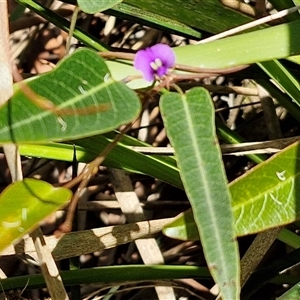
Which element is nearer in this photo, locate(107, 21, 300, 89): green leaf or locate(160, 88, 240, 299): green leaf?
locate(160, 88, 240, 299): green leaf

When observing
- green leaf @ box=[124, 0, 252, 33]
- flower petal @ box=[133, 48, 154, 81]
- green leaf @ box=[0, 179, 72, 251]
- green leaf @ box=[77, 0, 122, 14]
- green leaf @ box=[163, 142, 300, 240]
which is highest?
green leaf @ box=[77, 0, 122, 14]

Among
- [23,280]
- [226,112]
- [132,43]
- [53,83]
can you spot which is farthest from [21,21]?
[53,83]

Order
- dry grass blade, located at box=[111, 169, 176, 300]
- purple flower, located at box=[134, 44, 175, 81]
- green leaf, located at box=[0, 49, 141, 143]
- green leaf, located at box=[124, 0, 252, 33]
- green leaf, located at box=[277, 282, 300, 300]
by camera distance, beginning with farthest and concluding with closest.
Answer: dry grass blade, located at box=[111, 169, 176, 300] < green leaf, located at box=[124, 0, 252, 33] < green leaf, located at box=[277, 282, 300, 300] < purple flower, located at box=[134, 44, 175, 81] < green leaf, located at box=[0, 49, 141, 143]

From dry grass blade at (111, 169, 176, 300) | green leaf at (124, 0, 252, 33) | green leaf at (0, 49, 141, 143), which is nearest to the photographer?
green leaf at (0, 49, 141, 143)

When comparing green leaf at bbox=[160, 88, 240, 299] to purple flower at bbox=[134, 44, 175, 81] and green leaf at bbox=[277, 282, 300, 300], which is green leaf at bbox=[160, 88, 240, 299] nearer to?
purple flower at bbox=[134, 44, 175, 81]

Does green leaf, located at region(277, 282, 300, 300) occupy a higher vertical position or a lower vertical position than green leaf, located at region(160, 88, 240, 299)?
lower

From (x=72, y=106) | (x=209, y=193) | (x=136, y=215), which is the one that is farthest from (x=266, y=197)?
(x=136, y=215)

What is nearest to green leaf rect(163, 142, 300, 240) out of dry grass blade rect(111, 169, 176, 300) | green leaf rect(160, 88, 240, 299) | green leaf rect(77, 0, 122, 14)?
green leaf rect(160, 88, 240, 299)
